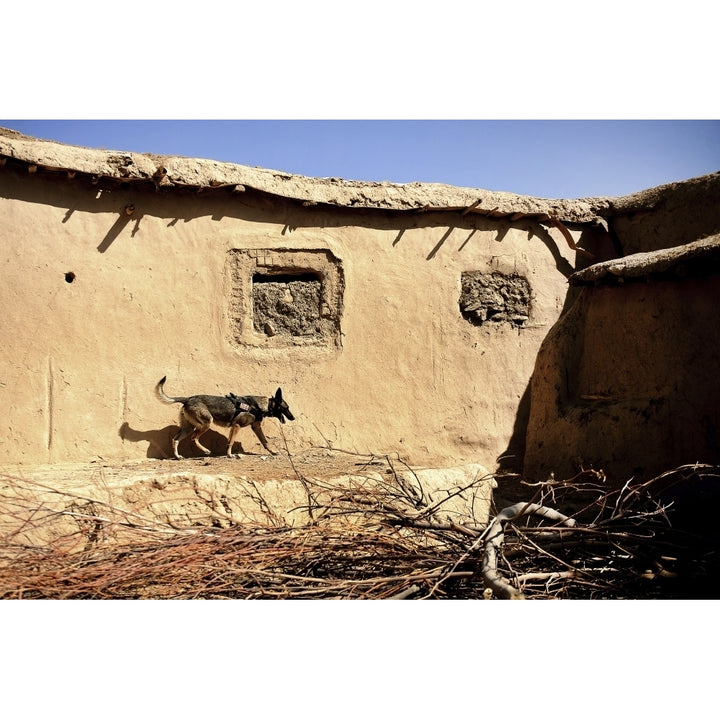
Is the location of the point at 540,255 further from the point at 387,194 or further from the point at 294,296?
the point at 294,296

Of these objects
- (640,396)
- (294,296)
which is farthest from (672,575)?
(294,296)

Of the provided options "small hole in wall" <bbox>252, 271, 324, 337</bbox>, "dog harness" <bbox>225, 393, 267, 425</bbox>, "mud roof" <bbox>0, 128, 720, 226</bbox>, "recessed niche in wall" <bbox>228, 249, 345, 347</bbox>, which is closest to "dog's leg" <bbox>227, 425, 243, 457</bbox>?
"dog harness" <bbox>225, 393, 267, 425</bbox>

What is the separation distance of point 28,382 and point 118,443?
1.01 meters

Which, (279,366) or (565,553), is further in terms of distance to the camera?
(279,366)

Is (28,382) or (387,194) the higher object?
(387,194)

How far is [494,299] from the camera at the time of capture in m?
8.23

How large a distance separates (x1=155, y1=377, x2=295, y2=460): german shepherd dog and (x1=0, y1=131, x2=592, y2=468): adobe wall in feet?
0.73

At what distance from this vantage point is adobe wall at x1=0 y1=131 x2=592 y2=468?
268 inches

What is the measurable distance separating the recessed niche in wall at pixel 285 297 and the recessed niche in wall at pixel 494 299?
1488 mm

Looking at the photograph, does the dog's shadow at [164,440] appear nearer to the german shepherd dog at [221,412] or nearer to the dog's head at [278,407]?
the german shepherd dog at [221,412]

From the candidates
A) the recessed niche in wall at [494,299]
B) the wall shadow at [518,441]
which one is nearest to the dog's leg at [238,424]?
the recessed niche in wall at [494,299]

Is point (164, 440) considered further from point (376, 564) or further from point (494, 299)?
point (376, 564)

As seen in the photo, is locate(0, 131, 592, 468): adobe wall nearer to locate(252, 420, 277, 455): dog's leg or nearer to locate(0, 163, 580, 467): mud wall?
locate(0, 163, 580, 467): mud wall

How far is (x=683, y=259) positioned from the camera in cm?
610
